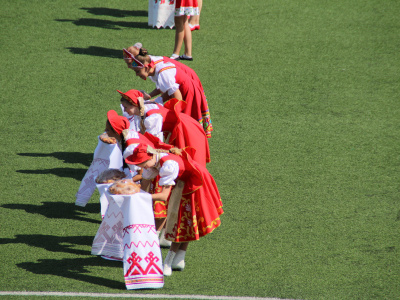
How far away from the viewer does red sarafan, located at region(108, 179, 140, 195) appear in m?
3.87

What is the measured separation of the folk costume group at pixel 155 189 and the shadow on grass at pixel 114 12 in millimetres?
5319

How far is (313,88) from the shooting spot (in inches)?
312

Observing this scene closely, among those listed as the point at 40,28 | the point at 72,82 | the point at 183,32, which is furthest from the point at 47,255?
the point at 40,28

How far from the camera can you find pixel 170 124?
176 inches

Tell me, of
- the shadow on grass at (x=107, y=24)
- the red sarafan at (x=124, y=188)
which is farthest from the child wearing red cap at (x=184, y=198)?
the shadow on grass at (x=107, y=24)

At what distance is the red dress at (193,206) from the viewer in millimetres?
3943

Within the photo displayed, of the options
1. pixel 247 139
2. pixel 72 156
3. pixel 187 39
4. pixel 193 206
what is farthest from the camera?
pixel 187 39

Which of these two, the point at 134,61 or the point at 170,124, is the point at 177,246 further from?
the point at 134,61

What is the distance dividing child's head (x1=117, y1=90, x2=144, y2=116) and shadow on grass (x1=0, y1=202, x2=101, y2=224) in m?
1.15

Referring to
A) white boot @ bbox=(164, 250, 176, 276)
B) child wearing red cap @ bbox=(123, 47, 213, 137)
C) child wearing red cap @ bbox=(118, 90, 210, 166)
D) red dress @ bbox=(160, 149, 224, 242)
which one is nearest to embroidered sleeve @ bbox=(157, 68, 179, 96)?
child wearing red cap @ bbox=(123, 47, 213, 137)

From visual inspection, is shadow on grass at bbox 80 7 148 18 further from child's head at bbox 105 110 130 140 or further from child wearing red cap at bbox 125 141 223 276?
child wearing red cap at bbox 125 141 223 276

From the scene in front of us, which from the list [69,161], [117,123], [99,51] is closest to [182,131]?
[117,123]

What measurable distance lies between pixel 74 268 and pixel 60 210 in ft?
3.38

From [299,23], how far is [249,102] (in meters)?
3.08
